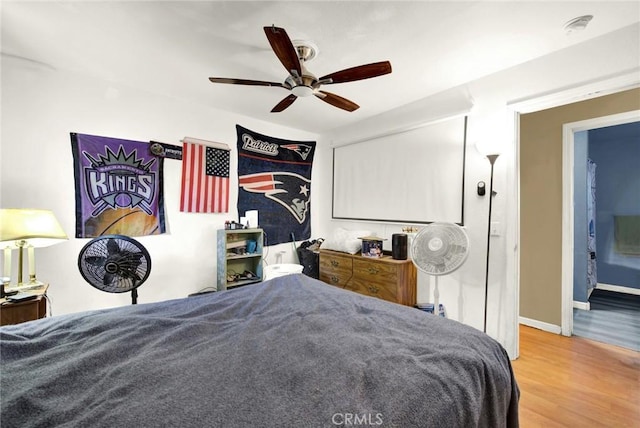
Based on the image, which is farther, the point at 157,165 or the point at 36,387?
the point at 157,165

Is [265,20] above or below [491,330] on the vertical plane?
above

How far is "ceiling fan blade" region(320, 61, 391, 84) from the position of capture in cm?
164

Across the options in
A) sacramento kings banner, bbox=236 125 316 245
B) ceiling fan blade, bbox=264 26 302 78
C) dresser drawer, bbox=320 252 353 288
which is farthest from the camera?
sacramento kings banner, bbox=236 125 316 245

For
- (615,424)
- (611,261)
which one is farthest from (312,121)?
(611,261)

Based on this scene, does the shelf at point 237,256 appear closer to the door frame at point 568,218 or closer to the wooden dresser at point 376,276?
the wooden dresser at point 376,276

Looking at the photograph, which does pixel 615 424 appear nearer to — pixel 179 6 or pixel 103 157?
pixel 179 6

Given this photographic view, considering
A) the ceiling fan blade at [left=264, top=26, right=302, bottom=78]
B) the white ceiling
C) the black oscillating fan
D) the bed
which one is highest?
the white ceiling

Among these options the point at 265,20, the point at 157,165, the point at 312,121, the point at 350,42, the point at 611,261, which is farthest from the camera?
the point at 611,261

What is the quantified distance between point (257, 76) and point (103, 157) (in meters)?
1.61

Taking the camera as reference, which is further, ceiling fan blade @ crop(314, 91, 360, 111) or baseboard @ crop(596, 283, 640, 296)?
baseboard @ crop(596, 283, 640, 296)

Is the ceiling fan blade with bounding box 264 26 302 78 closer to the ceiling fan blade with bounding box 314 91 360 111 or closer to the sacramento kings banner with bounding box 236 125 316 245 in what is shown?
the ceiling fan blade with bounding box 314 91 360 111

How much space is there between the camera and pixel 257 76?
7.73 feet

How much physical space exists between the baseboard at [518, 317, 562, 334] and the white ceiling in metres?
2.51

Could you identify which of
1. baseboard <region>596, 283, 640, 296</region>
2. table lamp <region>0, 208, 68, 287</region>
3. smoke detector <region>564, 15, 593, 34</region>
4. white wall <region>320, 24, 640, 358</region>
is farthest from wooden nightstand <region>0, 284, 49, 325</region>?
baseboard <region>596, 283, 640, 296</region>
